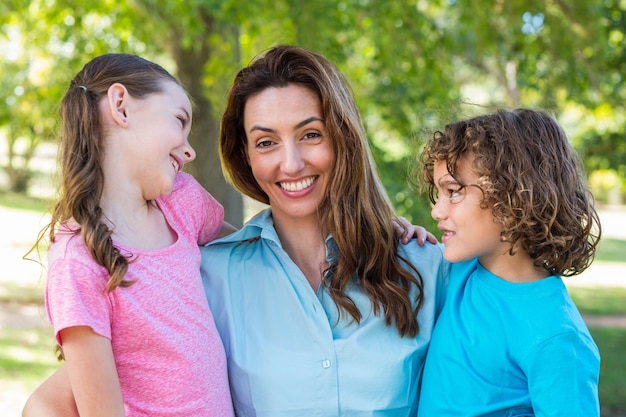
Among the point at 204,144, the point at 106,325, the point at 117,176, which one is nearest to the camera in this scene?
the point at 106,325

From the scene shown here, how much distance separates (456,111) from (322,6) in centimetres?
300

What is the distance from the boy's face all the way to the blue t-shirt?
0.08 metres

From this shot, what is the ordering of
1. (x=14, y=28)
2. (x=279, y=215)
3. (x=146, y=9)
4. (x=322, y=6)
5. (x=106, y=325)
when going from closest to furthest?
(x=106, y=325) → (x=279, y=215) → (x=322, y=6) → (x=146, y=9) → (x=14, y=28)

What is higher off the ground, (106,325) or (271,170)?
(271,170)

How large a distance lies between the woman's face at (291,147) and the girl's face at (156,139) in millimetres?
345

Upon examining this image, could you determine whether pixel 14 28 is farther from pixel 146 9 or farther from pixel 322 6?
pixel 322 6

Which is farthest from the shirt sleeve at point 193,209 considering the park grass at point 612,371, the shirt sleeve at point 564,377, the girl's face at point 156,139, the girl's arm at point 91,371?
the park grass at point 612,371

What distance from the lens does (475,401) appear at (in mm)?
2076

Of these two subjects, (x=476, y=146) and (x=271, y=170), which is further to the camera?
(x=271, y=170)

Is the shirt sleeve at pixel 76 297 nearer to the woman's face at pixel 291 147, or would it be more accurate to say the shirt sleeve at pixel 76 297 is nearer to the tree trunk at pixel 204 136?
the woman's face at pixel 291 147

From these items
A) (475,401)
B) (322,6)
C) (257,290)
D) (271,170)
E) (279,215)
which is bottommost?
(475,401)

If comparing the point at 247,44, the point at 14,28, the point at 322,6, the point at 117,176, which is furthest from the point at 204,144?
the point at 117,176

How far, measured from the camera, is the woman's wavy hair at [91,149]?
73.8 inches

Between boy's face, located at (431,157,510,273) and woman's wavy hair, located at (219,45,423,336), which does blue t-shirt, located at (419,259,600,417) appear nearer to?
boy's face, located at (431,157,510,273)
